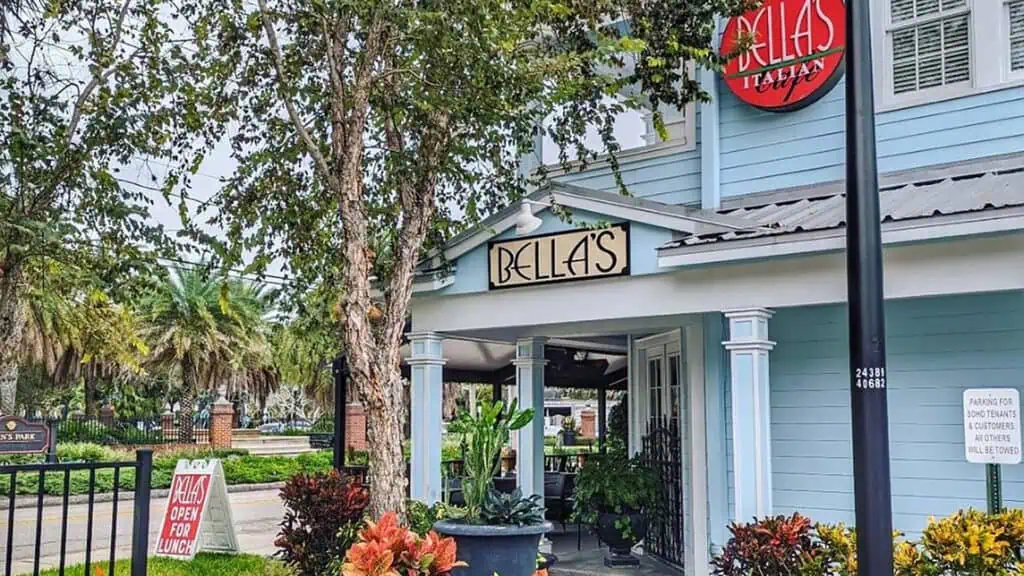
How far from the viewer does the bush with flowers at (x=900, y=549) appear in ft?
19.1

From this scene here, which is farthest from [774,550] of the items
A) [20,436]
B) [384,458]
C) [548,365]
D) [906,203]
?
[548,365]

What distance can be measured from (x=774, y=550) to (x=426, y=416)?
392cm

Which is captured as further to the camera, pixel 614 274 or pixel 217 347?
pixel 217 347

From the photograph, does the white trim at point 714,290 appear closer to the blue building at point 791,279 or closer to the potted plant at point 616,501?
the blue building at point 791,279

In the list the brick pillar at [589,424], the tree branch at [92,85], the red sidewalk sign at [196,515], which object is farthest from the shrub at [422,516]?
the brick pillar at [589,424]

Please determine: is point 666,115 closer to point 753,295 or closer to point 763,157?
point 763,157

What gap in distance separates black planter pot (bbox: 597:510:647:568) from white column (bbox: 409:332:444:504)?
191 centimetres

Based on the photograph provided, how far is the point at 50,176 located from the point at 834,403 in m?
7.16

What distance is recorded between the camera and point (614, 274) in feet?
26.4

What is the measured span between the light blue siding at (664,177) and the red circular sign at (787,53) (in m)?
0.72

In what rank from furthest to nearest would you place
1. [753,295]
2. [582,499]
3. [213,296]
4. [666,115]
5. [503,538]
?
[213,296] → [666,115] → [582,499] → [753,295] → [503,538]

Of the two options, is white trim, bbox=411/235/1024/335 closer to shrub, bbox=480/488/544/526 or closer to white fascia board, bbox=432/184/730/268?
white fascia board, bbox=432/184/730/268

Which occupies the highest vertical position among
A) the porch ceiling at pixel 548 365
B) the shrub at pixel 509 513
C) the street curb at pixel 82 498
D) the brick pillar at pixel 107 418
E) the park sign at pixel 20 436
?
the porch ceiling at pixel 548 365


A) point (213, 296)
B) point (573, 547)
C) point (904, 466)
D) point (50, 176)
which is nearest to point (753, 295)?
point (904, 466)
